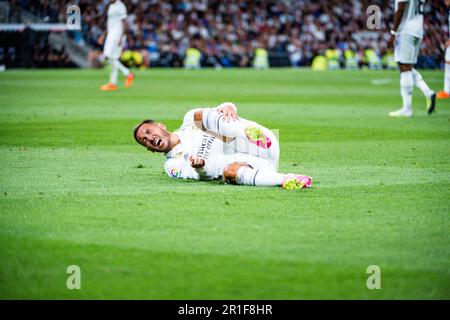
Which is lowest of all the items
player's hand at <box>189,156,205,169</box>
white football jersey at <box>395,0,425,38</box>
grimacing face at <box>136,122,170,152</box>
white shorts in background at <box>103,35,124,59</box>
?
player's hand at <box>189,156,205,169</box>

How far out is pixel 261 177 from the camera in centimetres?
934

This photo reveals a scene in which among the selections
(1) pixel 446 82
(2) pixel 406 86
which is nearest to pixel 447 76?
(1) pixel 446 82

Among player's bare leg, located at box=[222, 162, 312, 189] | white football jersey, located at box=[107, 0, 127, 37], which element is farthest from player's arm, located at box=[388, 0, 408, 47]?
white football jersey, located at box=[107, 0, 127, 37]

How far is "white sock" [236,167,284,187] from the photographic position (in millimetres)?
9295

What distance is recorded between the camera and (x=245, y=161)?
939cm

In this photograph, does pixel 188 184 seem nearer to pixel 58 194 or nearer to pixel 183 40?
pixel 58 194

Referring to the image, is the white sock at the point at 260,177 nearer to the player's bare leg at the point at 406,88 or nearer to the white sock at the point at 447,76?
the player's bare leg at the point at 406,88

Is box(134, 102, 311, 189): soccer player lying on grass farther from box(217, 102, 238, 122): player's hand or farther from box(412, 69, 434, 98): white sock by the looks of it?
box(412, 69, 434, 98): white sock

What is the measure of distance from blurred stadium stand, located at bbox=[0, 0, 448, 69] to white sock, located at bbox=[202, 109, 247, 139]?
33391 millimetres

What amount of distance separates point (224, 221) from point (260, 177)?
66.3 inches

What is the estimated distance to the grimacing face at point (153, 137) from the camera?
9633 mm

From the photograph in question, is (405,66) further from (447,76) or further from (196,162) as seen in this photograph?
(196,162)

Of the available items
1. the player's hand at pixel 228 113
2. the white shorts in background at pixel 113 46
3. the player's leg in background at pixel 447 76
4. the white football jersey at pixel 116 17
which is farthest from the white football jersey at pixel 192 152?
the white football jersey at pixel 116 17

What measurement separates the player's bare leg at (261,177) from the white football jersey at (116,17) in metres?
18.0
